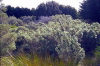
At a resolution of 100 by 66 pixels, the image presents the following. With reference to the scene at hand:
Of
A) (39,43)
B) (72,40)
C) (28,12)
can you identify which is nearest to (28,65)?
(72,40)

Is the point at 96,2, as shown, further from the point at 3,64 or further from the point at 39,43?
the point at 3,64

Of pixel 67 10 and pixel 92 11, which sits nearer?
pixel 92 11

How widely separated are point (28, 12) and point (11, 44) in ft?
75.1

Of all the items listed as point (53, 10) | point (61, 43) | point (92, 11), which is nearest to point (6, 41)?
point (61, 43)

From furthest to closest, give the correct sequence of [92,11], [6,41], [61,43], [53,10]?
[53,10]
[92,11]
[6,41]
[61,43]

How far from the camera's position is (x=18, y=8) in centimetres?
3425

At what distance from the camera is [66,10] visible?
30484 millimetres

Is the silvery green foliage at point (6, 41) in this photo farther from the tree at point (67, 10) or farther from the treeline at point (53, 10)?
the tree at point (67, 10)

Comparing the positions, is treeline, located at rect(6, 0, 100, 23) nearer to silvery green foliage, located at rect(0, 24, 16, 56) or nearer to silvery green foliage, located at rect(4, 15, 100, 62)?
silvery green foliage, located at rect(4, 15, 100, 62)

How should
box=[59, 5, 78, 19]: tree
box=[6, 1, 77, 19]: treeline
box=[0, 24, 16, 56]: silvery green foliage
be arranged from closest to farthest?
box=[0, 24, 16, 56]: silvery green foliage
box=[6, 1, 77, 19]: treeline
box=[59, 5, 78, 19]: tree

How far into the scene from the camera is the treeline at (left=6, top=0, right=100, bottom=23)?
21477 millimetres

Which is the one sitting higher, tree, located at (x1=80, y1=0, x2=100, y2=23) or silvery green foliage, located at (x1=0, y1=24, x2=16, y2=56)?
tree, located at (x1=80, y1=0, x2=100, y2=23)

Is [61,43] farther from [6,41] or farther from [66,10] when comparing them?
[66,10]

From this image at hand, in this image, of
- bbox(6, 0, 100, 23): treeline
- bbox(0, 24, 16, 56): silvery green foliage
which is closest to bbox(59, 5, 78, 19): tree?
bbox(6, 0, 100, 23): treeline
